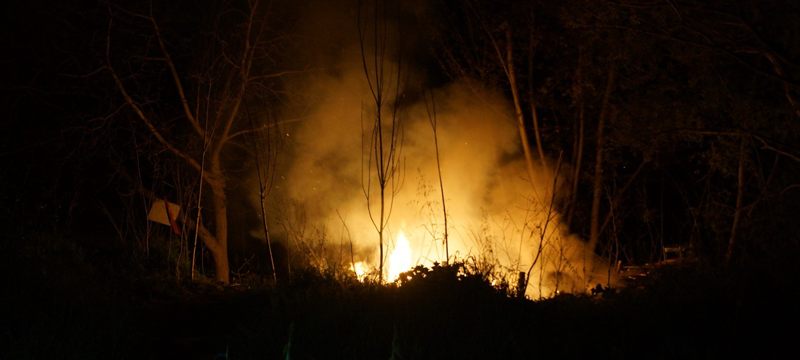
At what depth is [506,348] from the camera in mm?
5586

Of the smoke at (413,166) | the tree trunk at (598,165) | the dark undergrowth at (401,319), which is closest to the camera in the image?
the dark undergrowth at (401,319)

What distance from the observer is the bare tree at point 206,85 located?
12625 mm

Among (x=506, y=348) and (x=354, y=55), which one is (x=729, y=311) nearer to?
(x=506, y=348)

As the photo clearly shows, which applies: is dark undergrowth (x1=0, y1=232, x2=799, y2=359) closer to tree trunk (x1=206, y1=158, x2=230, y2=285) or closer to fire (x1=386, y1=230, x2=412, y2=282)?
fire (x1=386, y1=230, x2=412, y2=282)

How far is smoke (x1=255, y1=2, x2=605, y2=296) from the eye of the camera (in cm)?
1222

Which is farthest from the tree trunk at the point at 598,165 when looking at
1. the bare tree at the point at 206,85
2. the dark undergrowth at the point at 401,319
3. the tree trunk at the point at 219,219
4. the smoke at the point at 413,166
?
the tree trunk at the point at 219,219

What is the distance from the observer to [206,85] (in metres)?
12.9

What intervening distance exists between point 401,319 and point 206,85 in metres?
8.07

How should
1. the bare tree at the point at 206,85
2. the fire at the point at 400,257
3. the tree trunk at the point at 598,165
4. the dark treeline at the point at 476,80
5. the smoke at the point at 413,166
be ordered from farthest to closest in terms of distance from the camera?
1. the tree trunk at the point at 598,165
2. the bare tree at the point at 206,85
3. the smoke at the point at 413,166
4. the fire at the point at 400,257
5. the dark treeline at the point at 476,80

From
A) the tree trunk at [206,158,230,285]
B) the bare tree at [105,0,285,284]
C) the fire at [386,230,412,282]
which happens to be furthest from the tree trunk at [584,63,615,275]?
the tree trunk at [206,158,230,285]

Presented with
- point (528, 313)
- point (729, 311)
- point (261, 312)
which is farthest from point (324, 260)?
point (729, 311)

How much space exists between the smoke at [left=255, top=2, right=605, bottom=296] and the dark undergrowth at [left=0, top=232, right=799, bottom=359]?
14.0 ft

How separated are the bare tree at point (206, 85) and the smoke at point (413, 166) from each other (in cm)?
95

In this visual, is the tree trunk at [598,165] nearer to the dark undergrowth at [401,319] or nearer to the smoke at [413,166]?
the smoke at [413,166]
